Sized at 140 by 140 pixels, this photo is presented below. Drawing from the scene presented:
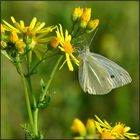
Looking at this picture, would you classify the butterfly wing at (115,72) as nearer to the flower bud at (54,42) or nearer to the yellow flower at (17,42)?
the flower bud at (54,42)

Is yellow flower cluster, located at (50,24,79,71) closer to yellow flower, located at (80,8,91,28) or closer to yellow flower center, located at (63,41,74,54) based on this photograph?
yellow flower center, located at (63,41,74,54)

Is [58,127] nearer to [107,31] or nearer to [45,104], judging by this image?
[107,31]

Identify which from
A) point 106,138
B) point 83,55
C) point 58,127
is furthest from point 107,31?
point 106,138

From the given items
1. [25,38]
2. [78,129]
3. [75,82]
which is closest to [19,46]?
[25,38]

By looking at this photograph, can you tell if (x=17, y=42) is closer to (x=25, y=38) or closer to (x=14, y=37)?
(x=14, y=37)

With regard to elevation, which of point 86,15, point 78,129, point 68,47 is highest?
point 86,15
